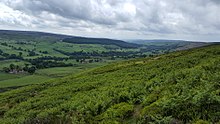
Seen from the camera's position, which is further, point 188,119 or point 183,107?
point 183,107

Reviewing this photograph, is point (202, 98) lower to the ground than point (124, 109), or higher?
higher

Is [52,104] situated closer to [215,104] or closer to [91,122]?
[91,122]

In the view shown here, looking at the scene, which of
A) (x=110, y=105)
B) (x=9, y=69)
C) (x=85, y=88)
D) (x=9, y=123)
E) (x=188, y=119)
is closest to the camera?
(x=188, y=119)

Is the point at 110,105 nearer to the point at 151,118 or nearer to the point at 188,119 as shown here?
the point at 151,118

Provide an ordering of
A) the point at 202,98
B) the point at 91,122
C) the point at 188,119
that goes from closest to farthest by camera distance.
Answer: the point at 188,119
the point at 202,98
the point at 91,122

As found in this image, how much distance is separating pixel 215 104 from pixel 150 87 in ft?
52.6

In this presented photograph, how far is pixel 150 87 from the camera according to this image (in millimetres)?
35312

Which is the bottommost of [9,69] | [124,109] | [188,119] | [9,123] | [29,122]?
[9,69]

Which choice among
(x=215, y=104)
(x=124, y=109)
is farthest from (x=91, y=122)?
(x=215, y=104)

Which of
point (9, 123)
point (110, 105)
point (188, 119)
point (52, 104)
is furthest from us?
point (52, 104)

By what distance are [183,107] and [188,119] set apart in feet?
6.41

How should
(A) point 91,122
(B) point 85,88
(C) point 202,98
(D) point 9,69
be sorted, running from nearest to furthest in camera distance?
(C) point 202,98
(A) point 91,122
(B) point 85,88
(D) point 9,69

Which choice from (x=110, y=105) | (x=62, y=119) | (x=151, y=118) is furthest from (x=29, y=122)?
(x=151, y=118)

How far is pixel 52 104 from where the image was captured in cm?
4394
